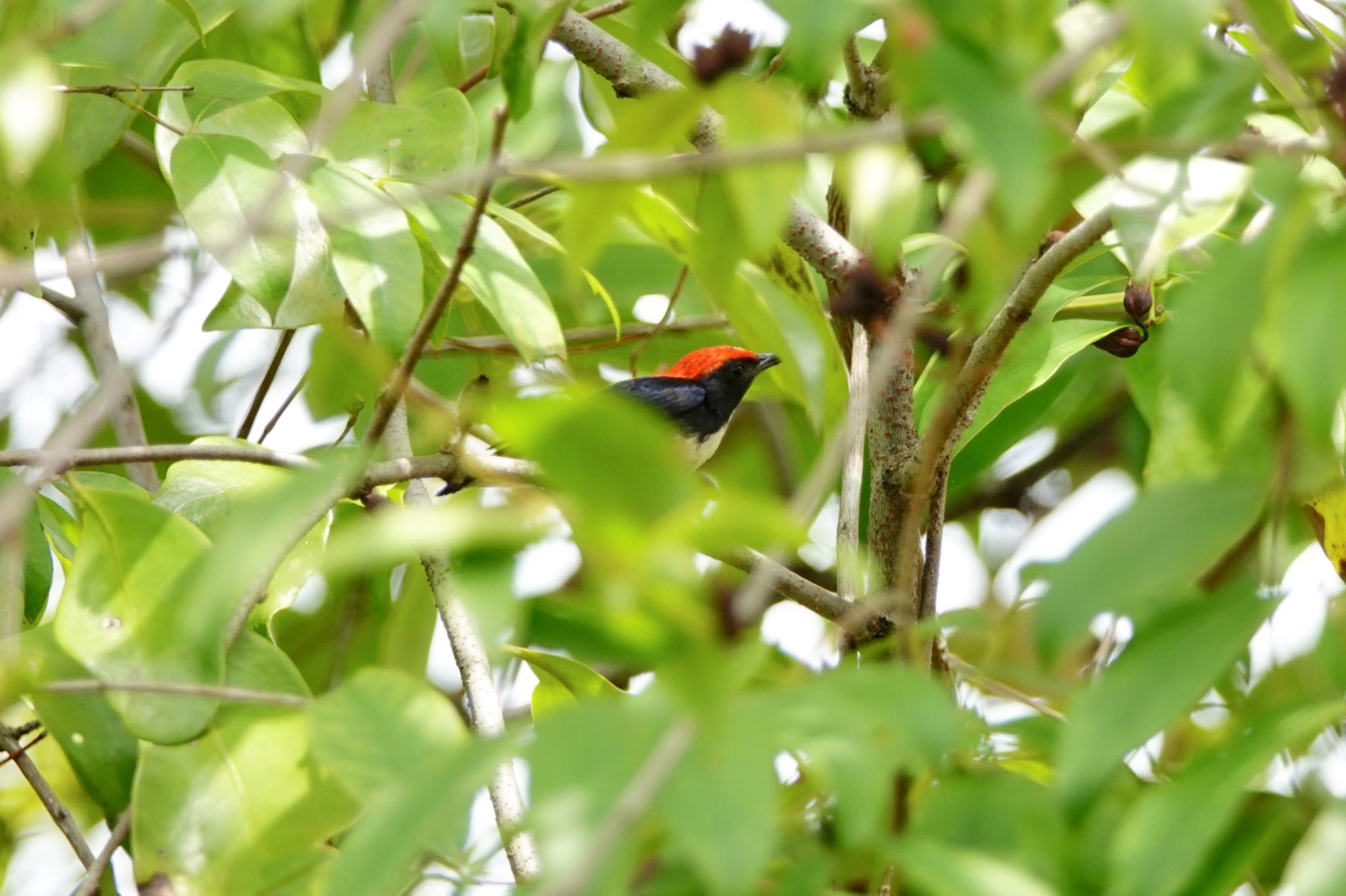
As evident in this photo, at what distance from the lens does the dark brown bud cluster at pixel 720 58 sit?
132cm

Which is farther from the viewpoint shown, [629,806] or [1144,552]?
[1144,552]

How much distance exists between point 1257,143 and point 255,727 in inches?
56.5

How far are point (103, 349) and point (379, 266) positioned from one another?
1.46 meters

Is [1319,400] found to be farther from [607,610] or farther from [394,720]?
[394,720]

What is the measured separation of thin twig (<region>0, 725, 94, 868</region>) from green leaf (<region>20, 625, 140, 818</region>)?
0.37m

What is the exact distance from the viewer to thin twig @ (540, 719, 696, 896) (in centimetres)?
91

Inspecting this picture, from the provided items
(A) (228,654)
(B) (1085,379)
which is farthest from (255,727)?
(B) (1085,379)

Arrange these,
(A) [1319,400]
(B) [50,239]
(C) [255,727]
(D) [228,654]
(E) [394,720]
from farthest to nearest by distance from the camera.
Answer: (B) [50,239] < (D) [228,654] < (C) [255,727] < (E) [394,720] < (A) [1319,400]

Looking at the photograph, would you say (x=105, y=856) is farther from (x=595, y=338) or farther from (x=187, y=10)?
(x=595, y=338)

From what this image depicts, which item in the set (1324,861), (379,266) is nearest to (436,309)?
(379,266)

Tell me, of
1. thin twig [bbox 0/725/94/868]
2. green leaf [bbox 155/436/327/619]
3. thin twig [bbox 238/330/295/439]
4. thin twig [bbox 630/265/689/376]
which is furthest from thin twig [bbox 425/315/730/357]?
thin twig [bbox 0/725/94/868]

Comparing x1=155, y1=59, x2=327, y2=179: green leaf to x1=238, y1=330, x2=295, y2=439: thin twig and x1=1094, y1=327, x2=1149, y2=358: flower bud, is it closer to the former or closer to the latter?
x1=238, y1=330, x2=295, y2=439: thin twig

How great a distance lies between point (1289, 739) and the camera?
120cm

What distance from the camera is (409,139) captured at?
8.74 ft
